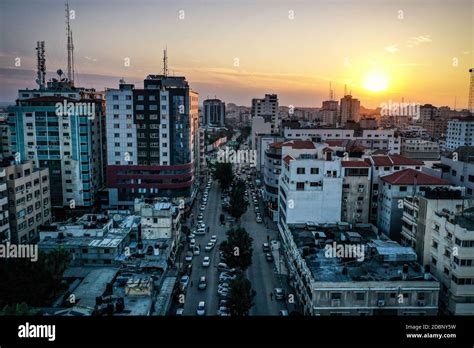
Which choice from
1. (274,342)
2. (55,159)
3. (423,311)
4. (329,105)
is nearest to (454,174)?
(423,311)

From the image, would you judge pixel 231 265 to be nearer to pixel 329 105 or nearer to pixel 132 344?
pixel 132 344

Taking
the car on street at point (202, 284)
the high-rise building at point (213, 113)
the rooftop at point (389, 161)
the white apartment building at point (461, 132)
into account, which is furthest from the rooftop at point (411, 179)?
the high-rise building at point (213, 113)

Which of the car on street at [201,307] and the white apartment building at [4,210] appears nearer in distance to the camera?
the car on street at [201,307]

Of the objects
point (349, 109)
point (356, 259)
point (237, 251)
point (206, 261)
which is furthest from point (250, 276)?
point (349, 109)

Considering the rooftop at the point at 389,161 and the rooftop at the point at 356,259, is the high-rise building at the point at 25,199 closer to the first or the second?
the rooftop at the point at 356,259

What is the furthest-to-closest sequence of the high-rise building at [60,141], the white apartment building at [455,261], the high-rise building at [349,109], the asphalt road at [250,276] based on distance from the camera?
the high-rise building at [349,109] < the high-rise building at [60,141] < the asphalt road at [250,276] < the white apartment building at [455,261]

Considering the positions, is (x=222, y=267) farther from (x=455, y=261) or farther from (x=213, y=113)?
(x=213, y=113)

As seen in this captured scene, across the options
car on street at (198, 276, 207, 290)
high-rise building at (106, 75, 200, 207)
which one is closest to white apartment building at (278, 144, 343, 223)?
car on street at (198, 276, 207, 290)
